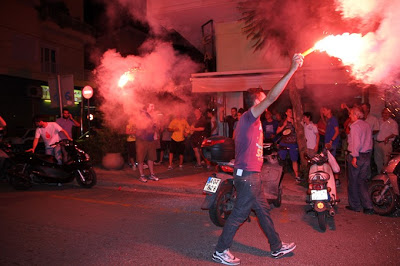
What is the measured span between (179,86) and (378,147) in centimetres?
701

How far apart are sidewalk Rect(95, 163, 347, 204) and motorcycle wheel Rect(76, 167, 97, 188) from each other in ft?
1.55

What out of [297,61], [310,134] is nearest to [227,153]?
[297,61]

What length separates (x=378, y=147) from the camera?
820 cm

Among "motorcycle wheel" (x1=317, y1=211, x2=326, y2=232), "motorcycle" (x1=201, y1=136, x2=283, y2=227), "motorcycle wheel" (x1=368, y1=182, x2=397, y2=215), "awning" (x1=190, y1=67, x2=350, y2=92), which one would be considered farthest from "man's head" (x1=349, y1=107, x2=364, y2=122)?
"awning" (x1=190, y1=67, x2=350, y2=92)

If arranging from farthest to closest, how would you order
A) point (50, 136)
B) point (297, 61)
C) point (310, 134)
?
point (50, 136) → point (310, 134) → point (297, 61)

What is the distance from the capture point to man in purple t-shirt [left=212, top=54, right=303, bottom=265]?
389 cm

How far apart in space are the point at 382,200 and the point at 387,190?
19 centimetres

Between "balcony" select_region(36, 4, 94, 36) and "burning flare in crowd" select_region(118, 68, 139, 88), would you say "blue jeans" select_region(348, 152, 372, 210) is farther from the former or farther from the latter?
"balcony" select_region(36, 4, 94, 36)

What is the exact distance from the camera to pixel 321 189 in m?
5.25

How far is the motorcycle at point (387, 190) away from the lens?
5664 millimetres

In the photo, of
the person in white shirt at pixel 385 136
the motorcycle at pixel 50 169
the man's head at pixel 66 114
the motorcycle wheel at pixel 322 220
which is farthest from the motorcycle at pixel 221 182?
the man's head at pixel 66 114

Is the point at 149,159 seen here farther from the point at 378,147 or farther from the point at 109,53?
the point at 378,147

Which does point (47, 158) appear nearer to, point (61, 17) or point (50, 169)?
point (50, 169)

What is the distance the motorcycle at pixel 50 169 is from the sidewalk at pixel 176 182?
63cm
